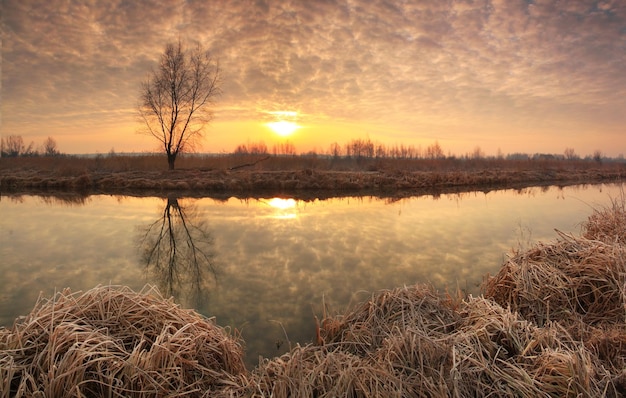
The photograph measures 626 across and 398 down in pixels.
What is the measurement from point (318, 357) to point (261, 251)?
4242 mm

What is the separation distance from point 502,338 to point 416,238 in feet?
16.2

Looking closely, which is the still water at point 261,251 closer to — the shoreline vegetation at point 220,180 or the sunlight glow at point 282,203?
the sunlight glow at point 282,203

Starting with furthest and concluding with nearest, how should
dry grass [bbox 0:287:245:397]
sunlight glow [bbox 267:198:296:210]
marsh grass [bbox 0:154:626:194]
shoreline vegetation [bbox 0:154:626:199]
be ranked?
marsh grass [bbox 0:154:626:194], shoreline vegetation [bbox 0:154:626:199], sunlight glow [bbox 267:198:296:210], dry grass [bbox 0:287:245:397]

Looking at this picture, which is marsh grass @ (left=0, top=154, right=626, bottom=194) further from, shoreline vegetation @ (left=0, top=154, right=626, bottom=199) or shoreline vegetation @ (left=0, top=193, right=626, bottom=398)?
shoreline vegetation @ (left=0, top=193, right=626, bottom=398)

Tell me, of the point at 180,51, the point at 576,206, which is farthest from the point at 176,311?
the point at 180,51

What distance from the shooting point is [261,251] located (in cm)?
661

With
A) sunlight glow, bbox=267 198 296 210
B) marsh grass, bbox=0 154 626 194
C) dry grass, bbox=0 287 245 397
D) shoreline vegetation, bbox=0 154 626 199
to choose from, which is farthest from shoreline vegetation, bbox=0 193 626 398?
marsh grass, bbox=0 154 626 194

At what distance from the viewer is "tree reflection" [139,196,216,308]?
4799mm

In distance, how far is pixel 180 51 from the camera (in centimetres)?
2016

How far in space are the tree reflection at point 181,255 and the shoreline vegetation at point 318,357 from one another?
5.63ft

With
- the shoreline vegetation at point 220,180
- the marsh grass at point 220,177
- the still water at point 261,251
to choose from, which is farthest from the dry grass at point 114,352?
the marsh grass at point 220,177

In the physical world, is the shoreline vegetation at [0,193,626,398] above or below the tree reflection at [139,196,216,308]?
above

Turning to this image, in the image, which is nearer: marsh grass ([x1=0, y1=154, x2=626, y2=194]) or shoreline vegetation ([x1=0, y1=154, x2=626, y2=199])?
shoreline vegetation ([x1=0, y1=154, x2=626, y2=199])

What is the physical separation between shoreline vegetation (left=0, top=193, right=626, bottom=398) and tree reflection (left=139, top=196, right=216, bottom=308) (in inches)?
67.6
